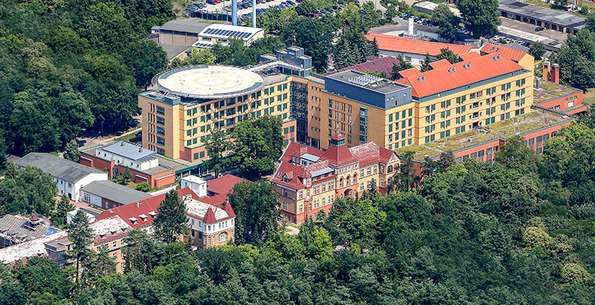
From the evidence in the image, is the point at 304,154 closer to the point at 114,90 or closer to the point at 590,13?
the point at 114,90

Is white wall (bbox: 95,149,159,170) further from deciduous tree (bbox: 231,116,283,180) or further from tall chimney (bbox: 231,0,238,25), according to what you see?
tall chimney (bbox: 231,0,238,25)

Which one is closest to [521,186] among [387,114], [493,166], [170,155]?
[493,166]

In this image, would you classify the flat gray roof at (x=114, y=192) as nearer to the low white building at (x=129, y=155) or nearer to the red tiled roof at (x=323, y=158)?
the low white building at (x=129, y=155)

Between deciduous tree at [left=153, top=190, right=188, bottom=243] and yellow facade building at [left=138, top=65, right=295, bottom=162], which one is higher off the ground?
yellow facade building at [left=138, top=65, right=295, bottom=162]

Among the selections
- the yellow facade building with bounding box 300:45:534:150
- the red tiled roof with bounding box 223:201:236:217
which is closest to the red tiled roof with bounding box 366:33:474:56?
the yellow facade building with bounding box 300:45:534:150

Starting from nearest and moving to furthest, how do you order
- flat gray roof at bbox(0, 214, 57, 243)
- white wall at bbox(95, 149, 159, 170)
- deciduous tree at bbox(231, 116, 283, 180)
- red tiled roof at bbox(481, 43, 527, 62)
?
flat gray roof at bbox(0, 214, 57, 243), deciduous tree at bbox(231, 116, 283, 180), white wall at bbox(95, 149, 159, 170), red tiled roof at bbox(481, 43, 527, 62)

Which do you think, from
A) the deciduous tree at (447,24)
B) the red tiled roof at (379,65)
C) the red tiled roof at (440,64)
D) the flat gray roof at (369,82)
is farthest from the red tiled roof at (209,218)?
the deciduous tree at (447,24)
